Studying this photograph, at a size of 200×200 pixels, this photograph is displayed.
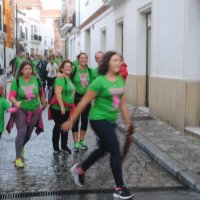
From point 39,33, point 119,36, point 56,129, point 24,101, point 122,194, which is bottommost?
point 122,194

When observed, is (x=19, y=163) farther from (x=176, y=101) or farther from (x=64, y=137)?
(x=176, y=101)

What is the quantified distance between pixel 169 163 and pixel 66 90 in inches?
Result: 81.4

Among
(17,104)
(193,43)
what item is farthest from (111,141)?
(193,43)

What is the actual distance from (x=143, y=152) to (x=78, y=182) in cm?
252

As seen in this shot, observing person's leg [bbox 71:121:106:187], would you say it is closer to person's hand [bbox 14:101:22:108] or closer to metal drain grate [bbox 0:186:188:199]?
metal drain grate [bbox 0:186:188:199]

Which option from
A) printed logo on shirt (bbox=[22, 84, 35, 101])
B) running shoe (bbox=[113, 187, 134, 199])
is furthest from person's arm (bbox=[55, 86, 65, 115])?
running shoe (bbox=[113, 187, 134, 199])

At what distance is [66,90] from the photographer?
7.66 metres

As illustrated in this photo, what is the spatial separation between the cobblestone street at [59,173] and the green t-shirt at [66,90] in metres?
0.94

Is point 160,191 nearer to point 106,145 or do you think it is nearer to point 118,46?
point 106,145

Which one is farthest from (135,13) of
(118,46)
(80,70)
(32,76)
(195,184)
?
(195,184)

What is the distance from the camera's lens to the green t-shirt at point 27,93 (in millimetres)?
7094

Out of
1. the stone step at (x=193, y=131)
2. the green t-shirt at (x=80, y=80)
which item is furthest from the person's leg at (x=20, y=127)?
the stone step at (x=193, y=131)

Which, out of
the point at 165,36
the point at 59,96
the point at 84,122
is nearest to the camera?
the point at 59,96

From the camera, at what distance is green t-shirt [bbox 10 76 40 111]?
23.3 feet
